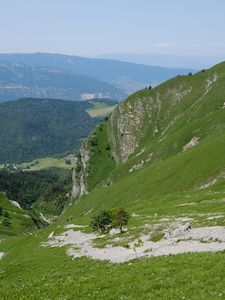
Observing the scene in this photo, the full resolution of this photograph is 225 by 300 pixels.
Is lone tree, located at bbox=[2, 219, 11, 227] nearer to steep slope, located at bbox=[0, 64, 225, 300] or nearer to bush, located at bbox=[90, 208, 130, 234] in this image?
steep slope, located at bbox=[0, 64, 225, 300]

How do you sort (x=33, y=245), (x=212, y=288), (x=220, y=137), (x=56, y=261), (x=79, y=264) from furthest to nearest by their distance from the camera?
(x=220, y=137)
(x=33, y=245)
(x=56, y=261)
(x=79, y=264)
(x=212, y=288)

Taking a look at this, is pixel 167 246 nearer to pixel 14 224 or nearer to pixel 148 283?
pixel 148 283

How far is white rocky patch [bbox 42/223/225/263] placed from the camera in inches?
1498

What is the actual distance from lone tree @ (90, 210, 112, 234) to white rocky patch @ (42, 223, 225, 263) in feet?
38.1

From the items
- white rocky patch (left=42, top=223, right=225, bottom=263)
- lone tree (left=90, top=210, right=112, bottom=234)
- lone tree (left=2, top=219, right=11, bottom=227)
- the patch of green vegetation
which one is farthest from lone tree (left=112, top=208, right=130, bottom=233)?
lone tree (left=2, top=219, right=11, bottom=227)

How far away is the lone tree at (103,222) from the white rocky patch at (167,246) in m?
11.6

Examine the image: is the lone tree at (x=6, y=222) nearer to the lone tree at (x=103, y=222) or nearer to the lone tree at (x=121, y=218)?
the lone tree at (x=103, y=222)

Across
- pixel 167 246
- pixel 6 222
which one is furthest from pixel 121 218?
pixel 6 222

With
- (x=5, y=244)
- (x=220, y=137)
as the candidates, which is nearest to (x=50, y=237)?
(x=5, y=244)

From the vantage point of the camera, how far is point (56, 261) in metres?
51.7

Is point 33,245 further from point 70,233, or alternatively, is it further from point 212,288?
point 212,288

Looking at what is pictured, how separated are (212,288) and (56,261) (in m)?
31.6

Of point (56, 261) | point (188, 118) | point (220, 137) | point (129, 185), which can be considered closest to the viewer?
point (56, 261)

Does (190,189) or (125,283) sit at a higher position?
(125,283)
